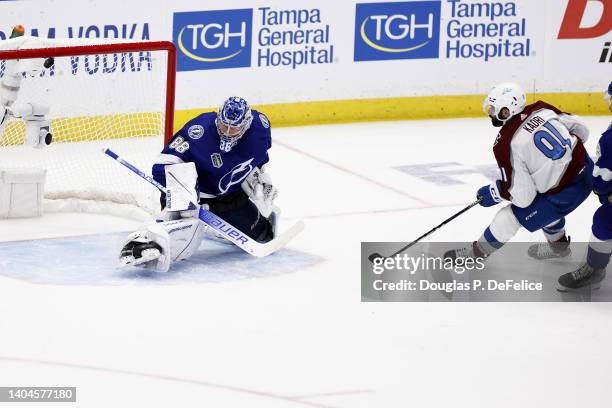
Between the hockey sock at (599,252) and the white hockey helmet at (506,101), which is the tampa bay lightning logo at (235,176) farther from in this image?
the hockey sock at (599,252)

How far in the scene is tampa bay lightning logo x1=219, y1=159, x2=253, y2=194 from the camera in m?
5.68

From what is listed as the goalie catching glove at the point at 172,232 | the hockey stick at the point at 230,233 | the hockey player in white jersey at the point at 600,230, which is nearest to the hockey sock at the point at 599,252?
the hockey player in white jersey at the point at 600,230

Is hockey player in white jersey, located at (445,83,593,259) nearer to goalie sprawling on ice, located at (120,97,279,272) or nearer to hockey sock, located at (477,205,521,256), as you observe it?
hockey sock, located at (477,205,521,256)

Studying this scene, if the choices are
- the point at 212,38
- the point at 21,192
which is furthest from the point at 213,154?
the point at 212,38

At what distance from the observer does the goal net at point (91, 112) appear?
6164 mm

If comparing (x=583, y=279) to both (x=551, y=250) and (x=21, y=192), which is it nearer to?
(x=551, y=250)

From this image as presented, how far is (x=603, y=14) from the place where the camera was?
29.4ft

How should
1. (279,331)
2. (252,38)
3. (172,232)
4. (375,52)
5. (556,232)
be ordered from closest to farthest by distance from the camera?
(279,331)
(172,232)
(556,232)
(252,38)
(375,52)

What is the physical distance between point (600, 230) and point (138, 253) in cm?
182

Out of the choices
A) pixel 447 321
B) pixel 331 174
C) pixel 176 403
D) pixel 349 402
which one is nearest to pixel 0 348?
pixel 176 403

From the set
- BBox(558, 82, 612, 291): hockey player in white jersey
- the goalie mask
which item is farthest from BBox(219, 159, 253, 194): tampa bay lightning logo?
BBox(558, 82, 612, 291): hockey player in white jersey

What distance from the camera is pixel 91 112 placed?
7129 millimetres

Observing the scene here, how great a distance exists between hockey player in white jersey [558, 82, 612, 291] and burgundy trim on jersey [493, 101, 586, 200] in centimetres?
8

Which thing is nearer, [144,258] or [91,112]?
[144,258]
